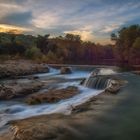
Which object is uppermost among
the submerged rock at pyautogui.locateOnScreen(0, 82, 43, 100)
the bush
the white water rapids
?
the bush

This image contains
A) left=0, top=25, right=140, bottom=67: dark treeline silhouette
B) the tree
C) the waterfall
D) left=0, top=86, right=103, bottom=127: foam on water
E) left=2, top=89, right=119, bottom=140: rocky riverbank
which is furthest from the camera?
the tree

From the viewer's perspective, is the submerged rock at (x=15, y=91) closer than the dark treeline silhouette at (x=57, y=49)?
Yes

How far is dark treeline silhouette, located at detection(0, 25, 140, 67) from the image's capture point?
52312 millimetres

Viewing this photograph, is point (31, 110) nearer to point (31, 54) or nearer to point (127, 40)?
point (31, 54)

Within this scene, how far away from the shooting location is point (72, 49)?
86.5m

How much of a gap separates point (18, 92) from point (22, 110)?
3832 mm

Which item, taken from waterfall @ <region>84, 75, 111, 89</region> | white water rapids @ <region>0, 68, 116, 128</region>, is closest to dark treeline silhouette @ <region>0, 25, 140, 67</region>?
waterfall @ <region>84, 75, 111, 89</region>

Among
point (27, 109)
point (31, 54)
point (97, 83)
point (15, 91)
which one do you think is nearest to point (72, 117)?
point (27, 109)

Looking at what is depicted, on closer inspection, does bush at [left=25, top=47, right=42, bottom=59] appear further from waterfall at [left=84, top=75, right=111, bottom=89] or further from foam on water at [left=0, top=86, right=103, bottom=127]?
foam on water at [left=0, top=86, right=103, bottom=127]

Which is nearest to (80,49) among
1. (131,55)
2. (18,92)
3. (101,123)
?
(131,55)

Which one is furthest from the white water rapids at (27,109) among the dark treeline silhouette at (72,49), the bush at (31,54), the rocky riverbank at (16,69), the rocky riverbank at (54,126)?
the bush at (31,54)

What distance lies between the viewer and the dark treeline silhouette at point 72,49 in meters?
52.3

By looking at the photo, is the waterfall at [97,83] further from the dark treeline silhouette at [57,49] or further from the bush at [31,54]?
the bush at [31,54]

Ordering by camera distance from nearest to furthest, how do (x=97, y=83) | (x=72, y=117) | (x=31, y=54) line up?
1. (x=72, y=117)
2. (x=97, y=83)
3. (x=31, y=54)
